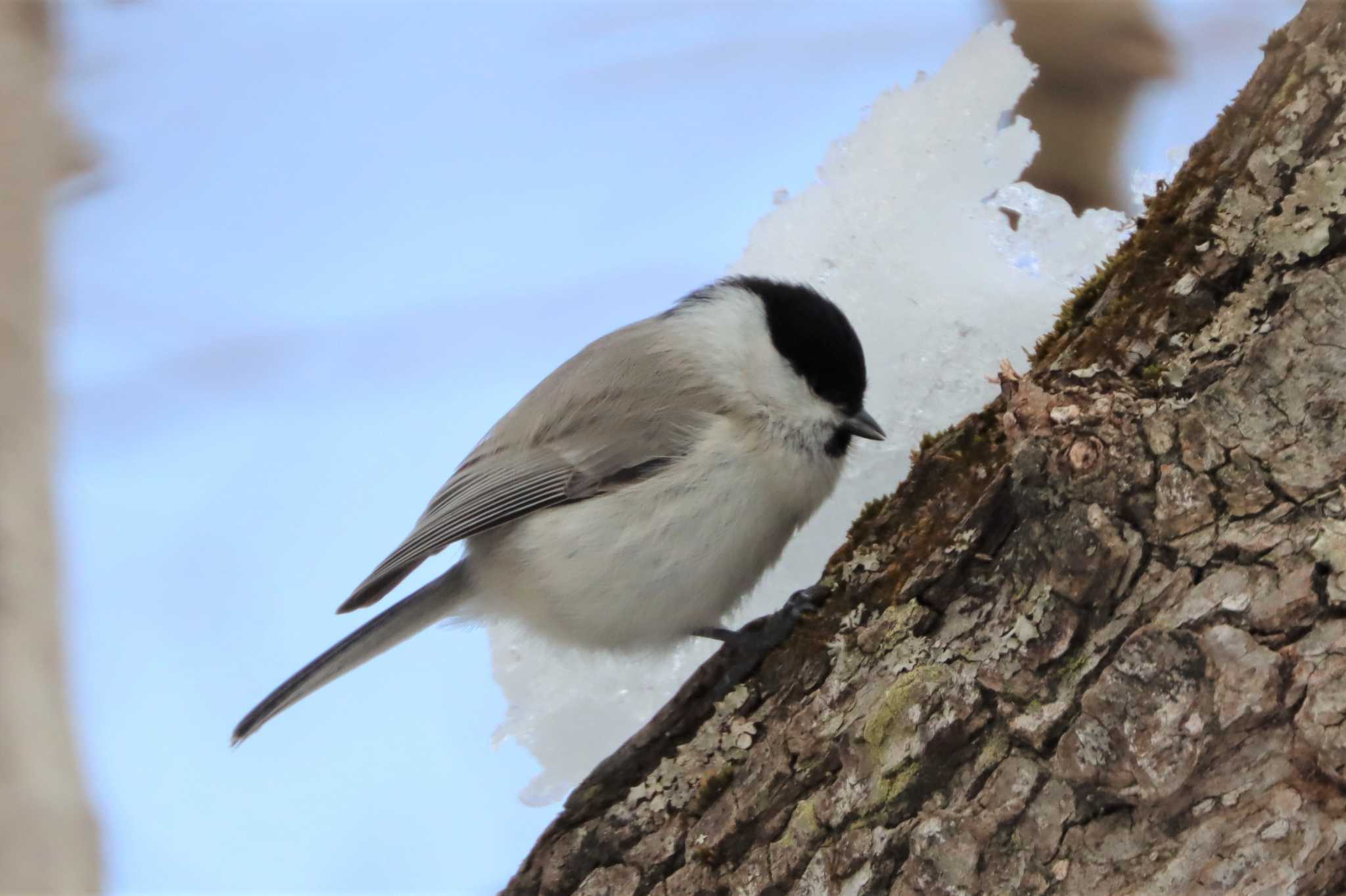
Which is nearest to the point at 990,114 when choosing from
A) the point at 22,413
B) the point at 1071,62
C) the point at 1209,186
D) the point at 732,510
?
the point at 1071,62

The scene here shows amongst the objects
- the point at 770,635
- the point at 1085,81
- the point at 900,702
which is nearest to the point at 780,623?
the point at 770,635

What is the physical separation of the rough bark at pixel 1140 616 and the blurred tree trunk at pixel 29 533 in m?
0.71

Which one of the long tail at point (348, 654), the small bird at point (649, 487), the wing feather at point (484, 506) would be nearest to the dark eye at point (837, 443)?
the small bird at point (649, 487)

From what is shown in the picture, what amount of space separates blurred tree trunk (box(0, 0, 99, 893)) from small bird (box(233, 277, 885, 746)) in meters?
0.23

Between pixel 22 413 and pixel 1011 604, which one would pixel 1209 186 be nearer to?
pixel 1011 604

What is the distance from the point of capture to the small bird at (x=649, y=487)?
3.45 feet

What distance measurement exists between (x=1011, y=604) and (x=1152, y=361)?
0.20m

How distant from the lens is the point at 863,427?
1.11 m

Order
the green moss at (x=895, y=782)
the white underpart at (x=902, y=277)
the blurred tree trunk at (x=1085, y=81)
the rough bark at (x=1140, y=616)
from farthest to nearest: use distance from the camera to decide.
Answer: the blurred tree trunk at (x=1085, y=81) < the white underpart at (x=902, y=277) < the green moss at (x=895, y=782) < the rough bark at (x=1140, y=616)

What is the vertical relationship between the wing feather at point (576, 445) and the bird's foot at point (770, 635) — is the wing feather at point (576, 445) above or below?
A: above

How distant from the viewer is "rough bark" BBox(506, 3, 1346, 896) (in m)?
0.64

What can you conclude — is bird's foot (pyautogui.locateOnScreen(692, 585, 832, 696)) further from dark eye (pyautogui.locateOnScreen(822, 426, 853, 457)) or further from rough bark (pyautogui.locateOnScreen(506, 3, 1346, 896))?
dark eye (pyautogui.locateOnScreen(822, 426, 853, 457))

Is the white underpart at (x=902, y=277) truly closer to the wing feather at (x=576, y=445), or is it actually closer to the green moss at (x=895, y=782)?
the wing feather at (x=576, y=445)

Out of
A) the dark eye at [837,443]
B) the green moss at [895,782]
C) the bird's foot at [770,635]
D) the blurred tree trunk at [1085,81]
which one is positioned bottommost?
the green moss at [895,782]
